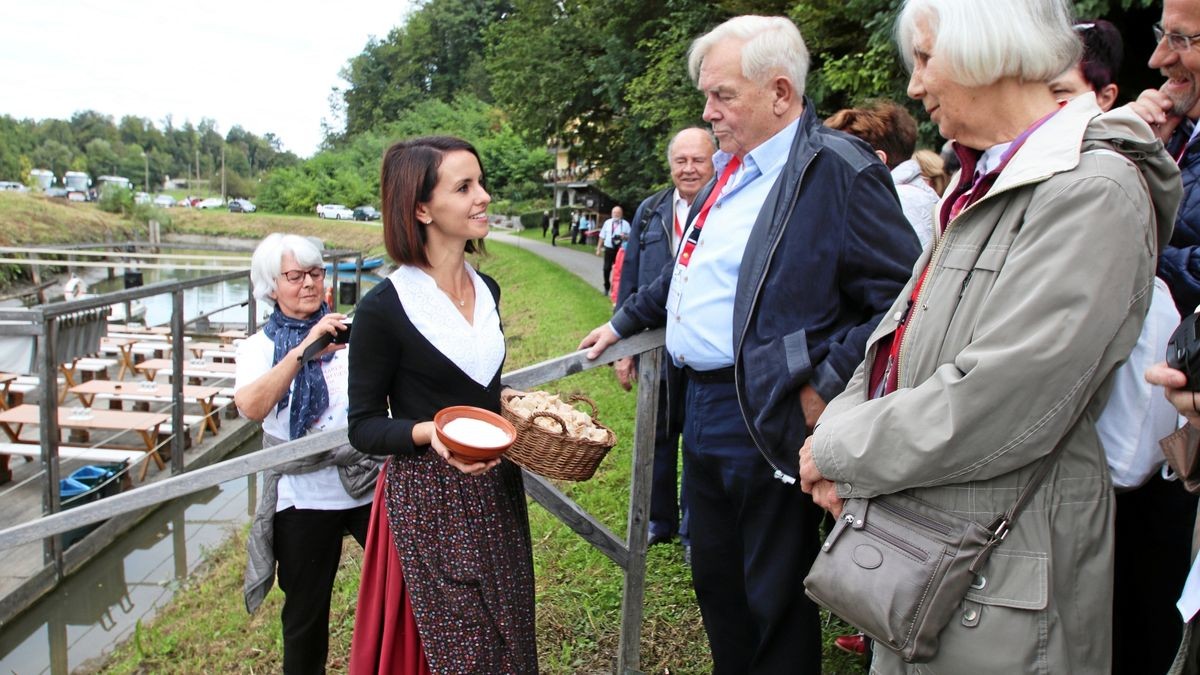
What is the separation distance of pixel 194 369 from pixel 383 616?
10.4m

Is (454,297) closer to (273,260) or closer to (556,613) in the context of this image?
(273,260)

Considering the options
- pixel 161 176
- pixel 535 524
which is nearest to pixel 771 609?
pixel 535 524

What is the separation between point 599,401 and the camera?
25.7ft

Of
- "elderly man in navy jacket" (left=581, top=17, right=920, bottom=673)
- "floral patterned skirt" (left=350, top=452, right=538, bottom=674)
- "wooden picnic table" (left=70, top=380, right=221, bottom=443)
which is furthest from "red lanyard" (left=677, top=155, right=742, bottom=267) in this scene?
"wooden picnic table" (left=70, top=380, right=221, bottom=443)

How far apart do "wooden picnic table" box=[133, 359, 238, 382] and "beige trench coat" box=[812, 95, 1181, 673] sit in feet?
36.0

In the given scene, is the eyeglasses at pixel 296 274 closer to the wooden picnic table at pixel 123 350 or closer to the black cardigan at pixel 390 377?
the black cardigan at pixel 390 377

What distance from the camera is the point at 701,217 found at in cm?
261

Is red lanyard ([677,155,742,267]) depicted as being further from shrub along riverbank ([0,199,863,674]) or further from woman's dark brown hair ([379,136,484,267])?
shrub along riverbank ([0,199,863,674])

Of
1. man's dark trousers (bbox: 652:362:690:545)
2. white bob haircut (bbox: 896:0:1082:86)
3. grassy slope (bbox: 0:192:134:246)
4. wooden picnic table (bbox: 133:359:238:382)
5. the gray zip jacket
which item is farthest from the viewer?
grassy slope (bbox: 0:192:134:246)

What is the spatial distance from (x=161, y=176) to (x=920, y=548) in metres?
125

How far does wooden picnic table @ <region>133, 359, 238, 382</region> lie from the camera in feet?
37.1

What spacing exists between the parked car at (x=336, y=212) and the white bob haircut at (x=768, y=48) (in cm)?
6300

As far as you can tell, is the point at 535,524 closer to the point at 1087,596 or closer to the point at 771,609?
the point at 771,609

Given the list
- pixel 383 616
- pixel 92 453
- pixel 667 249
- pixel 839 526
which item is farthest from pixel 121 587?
pixel 839 526
